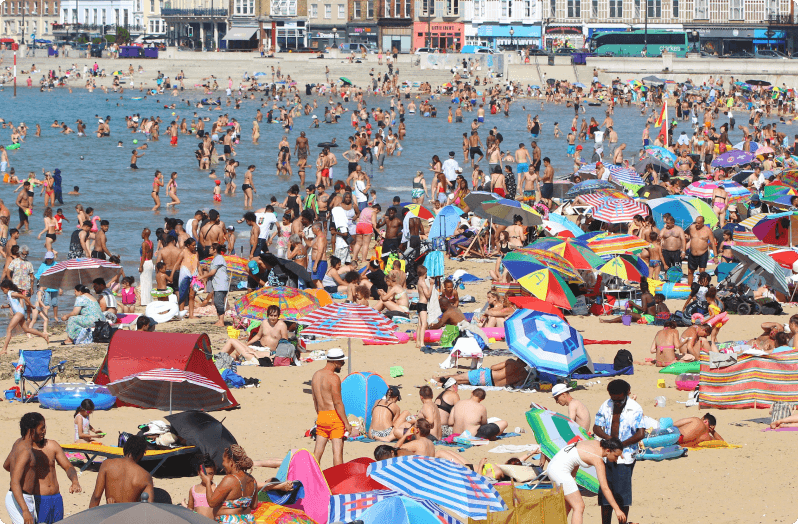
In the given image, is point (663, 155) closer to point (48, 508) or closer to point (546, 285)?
point (546, 285)

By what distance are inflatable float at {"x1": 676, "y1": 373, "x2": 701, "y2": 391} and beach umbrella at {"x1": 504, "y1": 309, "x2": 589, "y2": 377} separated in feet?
3.38

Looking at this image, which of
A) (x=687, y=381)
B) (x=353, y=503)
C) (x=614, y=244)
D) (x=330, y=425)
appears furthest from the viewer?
(x=614, y=244)

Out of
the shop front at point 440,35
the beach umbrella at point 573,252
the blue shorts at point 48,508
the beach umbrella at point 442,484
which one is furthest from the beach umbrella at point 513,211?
the shop front at point 440,35

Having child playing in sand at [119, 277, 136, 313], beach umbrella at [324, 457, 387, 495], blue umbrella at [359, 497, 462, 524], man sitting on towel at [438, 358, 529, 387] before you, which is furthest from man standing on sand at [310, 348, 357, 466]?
child playing in sand at [119, 277, 136, 313]

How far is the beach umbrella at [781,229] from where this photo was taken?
48.9ft

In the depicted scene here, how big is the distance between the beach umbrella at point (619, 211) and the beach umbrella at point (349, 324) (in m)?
7.59

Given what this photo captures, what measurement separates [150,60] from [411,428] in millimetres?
68955

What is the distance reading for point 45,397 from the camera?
9508 mm

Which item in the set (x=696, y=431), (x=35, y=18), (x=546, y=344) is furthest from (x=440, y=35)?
(x=696, y=431)

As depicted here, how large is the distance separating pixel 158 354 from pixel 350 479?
3209mm

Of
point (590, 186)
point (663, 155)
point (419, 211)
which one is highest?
point (663, 155)

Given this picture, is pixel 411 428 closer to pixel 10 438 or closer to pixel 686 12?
pixel 10 438

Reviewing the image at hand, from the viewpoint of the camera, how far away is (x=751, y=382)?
9.45 m

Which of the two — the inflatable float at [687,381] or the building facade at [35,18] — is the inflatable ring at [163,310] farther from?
the building facade at [35,18]
